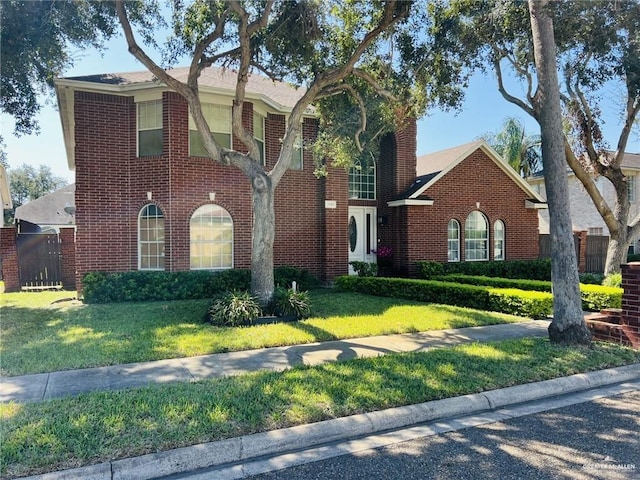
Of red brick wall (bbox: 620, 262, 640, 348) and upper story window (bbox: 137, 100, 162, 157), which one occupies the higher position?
upper story window (bbox: 137, 100, 162, 157)

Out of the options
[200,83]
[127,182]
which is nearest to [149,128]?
[127,182]

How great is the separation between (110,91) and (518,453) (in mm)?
13524

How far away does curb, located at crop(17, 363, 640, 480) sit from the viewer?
11.2 ft

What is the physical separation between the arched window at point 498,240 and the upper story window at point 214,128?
446 inches

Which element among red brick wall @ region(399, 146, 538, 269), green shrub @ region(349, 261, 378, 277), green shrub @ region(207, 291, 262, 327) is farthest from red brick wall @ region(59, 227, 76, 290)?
red brick wall @ region(399, 146, 538, 269)

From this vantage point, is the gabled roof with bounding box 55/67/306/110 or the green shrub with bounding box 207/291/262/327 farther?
the gabled roof with bounding box 55/67/306/110

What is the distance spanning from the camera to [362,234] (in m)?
17.6

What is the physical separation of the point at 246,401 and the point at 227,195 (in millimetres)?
9877

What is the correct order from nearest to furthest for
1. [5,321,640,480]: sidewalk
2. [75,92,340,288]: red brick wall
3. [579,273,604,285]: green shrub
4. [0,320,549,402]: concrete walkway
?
[5,321,640,480]: sidewalk < [0,320,549,402]: concrete walkway < [75,92,340,288]: red brick wall < [579,273,604,285]: green shrub

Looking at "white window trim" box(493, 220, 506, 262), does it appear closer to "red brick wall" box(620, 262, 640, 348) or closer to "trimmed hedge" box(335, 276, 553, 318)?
"trimmed hedge" box(335, 276, 553, 318)

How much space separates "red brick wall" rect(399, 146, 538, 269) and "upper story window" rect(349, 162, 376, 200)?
2.22m

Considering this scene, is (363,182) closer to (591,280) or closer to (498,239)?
(498,239)

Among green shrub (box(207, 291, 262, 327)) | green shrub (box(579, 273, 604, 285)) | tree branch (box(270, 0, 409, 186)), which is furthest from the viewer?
green shrub (box(579, 273, 604, 285))

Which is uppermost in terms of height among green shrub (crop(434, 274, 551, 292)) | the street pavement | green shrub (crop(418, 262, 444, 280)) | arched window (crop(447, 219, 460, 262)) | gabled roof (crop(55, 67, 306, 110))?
gabled roof (crop(55, 67, 306, 110))
